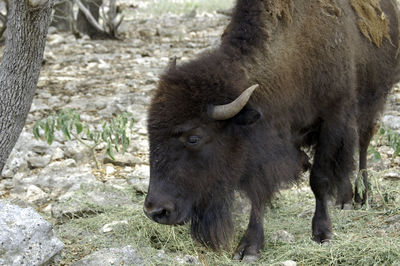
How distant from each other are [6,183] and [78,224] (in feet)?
4.35

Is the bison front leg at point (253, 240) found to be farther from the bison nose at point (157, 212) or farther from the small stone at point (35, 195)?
the small stone at point (35, 195)

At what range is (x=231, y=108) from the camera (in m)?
3.33

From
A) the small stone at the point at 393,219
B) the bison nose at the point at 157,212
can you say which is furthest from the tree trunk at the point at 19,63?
the small stone at the point at 393,219

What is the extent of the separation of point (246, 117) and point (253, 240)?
977mm

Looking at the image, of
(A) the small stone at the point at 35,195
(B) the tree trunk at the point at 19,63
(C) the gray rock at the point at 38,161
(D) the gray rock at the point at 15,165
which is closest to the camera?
(B) the tree trunk at the point at 19,63

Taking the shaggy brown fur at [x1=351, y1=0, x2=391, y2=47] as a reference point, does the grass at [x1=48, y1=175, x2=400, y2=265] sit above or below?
below

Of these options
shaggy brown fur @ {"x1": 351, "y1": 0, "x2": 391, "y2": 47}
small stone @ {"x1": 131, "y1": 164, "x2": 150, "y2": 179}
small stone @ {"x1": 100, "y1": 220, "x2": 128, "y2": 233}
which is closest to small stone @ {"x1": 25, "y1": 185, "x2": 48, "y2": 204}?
small stone @ {"x1": 131, "y1": 164, "x2": 150, "y2": 179}

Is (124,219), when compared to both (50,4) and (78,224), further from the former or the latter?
(50,4)

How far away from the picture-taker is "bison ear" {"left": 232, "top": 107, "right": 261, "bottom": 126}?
3471 mm

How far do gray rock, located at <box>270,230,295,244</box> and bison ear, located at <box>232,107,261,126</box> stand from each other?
3.24 ft

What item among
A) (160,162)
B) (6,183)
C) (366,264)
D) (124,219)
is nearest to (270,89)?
(160,162)

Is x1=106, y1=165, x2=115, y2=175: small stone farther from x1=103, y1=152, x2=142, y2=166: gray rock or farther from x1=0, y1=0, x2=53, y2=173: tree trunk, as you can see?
x1=0, y1=0, x2=53, y2=173: tree trunk

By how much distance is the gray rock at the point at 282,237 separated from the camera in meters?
4.05

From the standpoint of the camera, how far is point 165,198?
10.8ft
